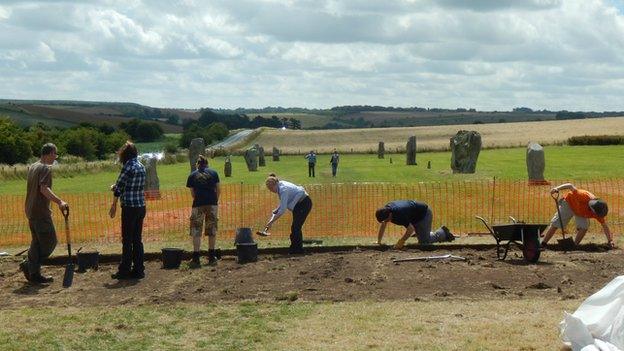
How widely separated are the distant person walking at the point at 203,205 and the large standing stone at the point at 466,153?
3327 centimetres

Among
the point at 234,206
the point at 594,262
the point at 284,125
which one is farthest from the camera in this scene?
the point at 284,125

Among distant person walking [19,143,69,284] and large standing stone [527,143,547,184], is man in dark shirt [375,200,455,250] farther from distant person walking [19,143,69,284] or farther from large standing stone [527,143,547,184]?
large standing stone [527,143,547,184]

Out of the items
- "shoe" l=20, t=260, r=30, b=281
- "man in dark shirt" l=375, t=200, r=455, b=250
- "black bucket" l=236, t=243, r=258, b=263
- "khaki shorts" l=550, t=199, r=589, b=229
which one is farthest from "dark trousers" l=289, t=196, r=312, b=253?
"shoe" l=20, t=260, r=30, b=281

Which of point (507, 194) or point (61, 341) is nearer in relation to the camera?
point (61, 341)

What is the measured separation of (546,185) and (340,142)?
7462 cm

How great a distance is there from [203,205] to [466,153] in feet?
112

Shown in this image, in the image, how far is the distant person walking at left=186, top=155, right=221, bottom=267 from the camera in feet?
53.4

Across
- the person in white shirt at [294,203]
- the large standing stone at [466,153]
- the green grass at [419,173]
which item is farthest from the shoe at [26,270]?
the large standing stone at [466,153]

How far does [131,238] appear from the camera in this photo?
14.9 metres

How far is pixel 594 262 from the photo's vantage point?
50.8ft

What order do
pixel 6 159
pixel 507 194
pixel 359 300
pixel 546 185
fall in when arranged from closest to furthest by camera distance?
pixel 359 300 < pixel 507 194 < pixel 546 185 < pixel 6 159

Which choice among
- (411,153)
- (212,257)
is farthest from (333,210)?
(411,153)

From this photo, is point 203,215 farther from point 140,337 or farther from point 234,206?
point 234,206

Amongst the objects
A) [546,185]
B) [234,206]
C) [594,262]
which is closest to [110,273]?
[594,262]
